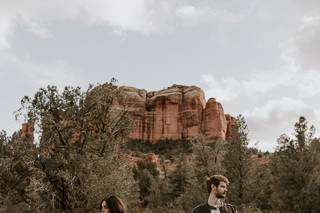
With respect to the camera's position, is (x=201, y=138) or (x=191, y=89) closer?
(x=201, y=138)

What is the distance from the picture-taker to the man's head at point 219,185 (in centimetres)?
777

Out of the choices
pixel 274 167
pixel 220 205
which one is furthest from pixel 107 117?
pixel 274 167

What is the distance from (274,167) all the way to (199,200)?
35.5 feet

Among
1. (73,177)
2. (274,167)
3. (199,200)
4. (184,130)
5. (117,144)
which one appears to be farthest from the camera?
(184,130)

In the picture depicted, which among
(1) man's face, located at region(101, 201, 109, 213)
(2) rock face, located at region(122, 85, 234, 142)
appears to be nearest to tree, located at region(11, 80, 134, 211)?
(1) man's face, located at region(101, 201, 109, 213)

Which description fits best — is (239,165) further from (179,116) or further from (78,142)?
(179,116)

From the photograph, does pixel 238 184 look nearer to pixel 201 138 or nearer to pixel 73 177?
pixel 201 138

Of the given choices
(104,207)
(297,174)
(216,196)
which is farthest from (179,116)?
(104,207)

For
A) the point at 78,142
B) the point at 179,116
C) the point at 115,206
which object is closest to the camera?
the point at 115,206

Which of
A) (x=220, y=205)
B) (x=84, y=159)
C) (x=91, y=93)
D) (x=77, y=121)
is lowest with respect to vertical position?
(x=220, y=205)

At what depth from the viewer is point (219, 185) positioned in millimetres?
7785

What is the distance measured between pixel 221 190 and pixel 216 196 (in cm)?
15

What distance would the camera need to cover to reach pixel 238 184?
39.8 m

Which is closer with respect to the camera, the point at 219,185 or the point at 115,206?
the point at 115,206
